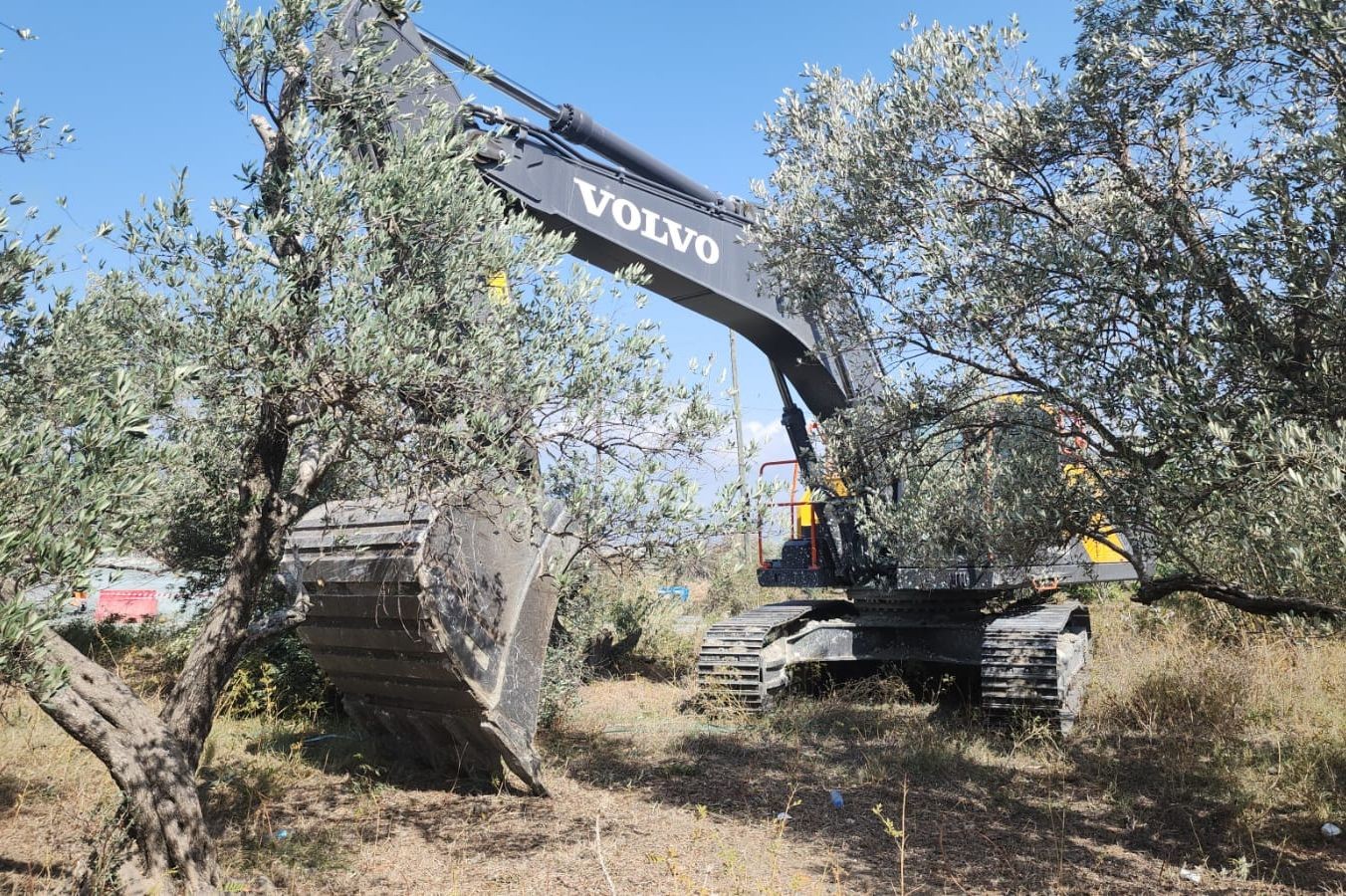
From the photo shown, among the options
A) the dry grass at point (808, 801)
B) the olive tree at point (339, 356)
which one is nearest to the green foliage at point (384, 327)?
the olive tree at point (339, 356)

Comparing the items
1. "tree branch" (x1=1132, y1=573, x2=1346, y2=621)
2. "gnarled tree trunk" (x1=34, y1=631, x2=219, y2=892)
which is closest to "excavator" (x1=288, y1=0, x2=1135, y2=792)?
"tree branch" (x1=1132, y1=573, x2=1346, y2=621)

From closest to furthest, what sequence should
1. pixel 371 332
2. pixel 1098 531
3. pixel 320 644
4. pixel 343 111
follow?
pixel 371 332
pixel 343 111
pixel 1098 531
pixel 320 644

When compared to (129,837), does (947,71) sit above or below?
above

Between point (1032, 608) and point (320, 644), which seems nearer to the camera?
point (320, 644)

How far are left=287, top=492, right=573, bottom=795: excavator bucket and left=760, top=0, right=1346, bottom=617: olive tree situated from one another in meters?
Result: 3.13

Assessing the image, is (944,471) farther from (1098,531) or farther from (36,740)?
(36,740)

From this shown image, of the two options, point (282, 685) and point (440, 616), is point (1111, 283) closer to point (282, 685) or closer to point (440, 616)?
point (440, 616)

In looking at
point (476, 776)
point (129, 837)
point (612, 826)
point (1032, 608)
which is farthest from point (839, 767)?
point (129, 837)

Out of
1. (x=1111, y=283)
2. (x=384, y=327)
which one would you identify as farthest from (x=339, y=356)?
(x=1111, y=283)

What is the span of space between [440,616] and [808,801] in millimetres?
3207

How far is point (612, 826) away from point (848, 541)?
4843mm

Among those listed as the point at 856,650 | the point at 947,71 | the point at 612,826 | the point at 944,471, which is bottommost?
the point at 612,826

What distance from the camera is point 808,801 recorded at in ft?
24.4

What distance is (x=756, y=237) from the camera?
27.5 ft
